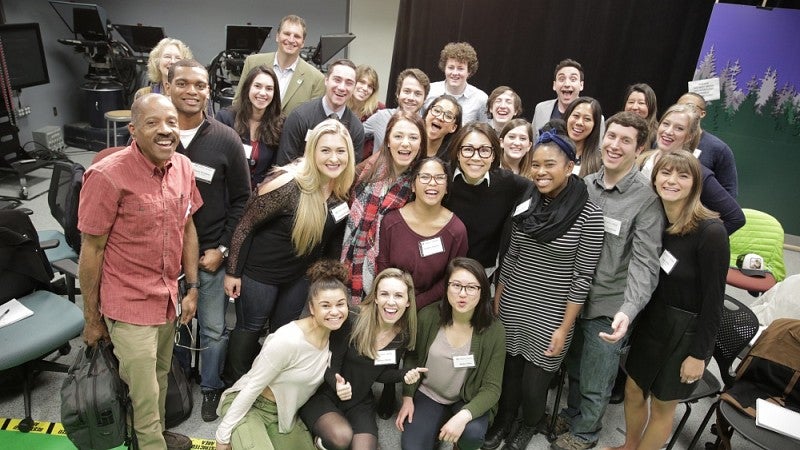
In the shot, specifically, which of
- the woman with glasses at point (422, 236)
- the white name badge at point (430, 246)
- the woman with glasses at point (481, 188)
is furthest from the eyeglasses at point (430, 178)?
the white name badge at point (430, 246)

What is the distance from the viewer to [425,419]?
2410mm

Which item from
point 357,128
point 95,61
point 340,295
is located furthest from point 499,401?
point 95,61

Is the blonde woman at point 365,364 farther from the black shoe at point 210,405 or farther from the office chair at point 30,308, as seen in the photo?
the office chair at point 30,308

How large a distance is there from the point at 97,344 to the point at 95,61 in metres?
5.56

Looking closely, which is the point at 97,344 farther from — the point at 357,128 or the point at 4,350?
the point at 357,128

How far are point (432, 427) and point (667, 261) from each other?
1.30 m

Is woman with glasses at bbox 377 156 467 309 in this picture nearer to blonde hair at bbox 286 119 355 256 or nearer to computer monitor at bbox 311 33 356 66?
blonde hair at bbox 286 119 355 256

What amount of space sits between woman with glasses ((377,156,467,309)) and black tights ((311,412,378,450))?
0.64 meters

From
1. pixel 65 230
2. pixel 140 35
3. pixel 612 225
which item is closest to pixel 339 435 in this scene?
pixel 612 225

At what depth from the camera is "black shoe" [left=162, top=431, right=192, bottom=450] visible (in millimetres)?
2357

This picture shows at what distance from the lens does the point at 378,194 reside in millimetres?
2441

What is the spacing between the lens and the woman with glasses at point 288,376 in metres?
2.12

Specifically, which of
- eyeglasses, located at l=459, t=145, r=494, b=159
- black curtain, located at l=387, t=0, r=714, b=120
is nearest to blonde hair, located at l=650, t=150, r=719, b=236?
eyeglasses, located at l=459, t=145, r=494, b=159

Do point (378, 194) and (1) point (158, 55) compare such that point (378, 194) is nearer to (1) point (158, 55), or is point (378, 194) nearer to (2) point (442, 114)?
(2) point (442, 114)
